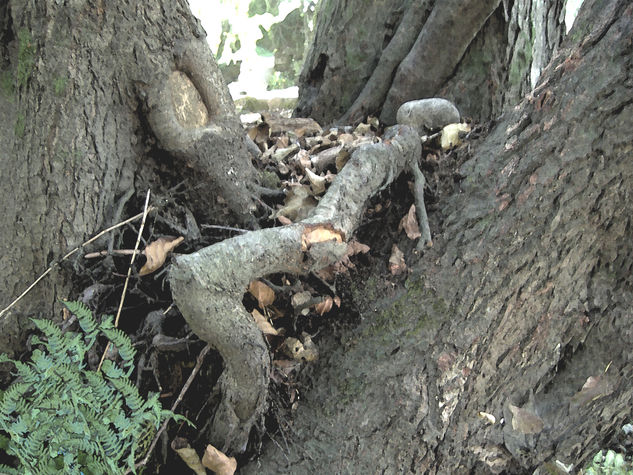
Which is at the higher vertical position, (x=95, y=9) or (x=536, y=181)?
(x=95, y=9)

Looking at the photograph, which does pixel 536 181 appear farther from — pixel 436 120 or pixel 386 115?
pixel 386 115

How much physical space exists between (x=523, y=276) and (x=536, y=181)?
0.30 m

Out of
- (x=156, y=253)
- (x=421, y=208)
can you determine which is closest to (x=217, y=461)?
(x=156, y=253)

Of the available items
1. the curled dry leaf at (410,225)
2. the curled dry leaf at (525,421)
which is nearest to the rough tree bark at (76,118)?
the curled dry leaf at (410,225)

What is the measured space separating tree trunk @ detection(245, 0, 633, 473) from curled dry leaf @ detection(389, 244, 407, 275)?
6 cm

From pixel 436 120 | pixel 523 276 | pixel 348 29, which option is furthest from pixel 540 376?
pixel 348 29

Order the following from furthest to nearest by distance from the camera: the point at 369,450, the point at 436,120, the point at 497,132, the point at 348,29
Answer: the point at 348,29, the point at 436,120, the point at 497,132, the point at 369,450

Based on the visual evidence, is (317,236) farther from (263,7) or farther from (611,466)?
(263,7)

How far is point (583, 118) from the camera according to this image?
1749 millimetres

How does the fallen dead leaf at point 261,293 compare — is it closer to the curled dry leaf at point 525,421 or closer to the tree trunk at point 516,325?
the tree trunk at point 516,325

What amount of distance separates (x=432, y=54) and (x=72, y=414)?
238cm

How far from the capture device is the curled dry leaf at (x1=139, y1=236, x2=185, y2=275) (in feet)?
6.13

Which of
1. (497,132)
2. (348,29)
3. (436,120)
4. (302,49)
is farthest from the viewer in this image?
(302,49)

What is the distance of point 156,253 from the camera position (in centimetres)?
188
